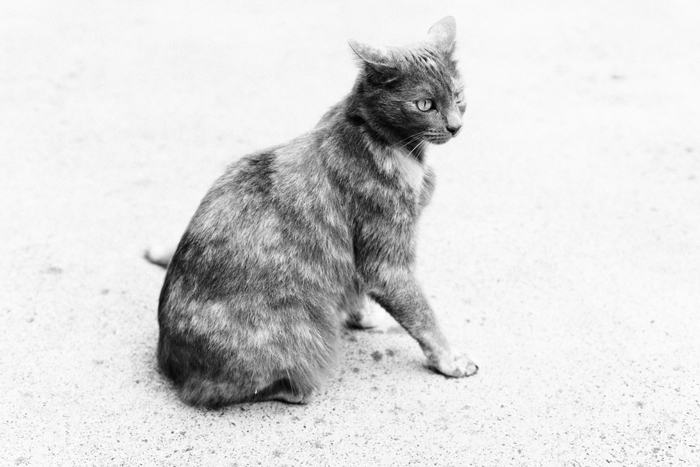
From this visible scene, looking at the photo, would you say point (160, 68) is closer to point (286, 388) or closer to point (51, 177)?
point (51, 177)

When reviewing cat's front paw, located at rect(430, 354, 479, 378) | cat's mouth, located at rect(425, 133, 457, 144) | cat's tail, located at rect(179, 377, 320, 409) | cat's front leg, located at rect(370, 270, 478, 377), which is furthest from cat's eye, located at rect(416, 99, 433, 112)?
cat's tail, located at rect(179, 377, 320, 409)

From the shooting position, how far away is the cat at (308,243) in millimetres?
2689

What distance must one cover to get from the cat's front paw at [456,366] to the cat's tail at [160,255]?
151 centimetres

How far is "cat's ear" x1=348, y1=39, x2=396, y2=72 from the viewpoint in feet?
8.41

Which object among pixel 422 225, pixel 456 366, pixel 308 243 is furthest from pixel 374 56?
pixel 422 225

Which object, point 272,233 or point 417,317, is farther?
point 417,317

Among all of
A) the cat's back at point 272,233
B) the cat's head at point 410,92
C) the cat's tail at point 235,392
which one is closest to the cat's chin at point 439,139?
the cat's head at point 410,92

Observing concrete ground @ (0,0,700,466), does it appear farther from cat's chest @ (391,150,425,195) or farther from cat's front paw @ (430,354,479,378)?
cat's chest @ (391,150,425,195)

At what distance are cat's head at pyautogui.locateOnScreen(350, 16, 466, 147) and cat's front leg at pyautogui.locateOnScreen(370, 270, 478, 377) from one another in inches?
21.9

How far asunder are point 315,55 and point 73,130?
207 centimetres

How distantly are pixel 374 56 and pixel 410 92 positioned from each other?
0.18 meters

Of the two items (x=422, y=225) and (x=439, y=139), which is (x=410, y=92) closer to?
(x=439, y=139)

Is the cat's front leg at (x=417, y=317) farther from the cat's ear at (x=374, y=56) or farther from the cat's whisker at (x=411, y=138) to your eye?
the cat's ear at (x=374, y=56)

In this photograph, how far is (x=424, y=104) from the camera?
2.65 m
